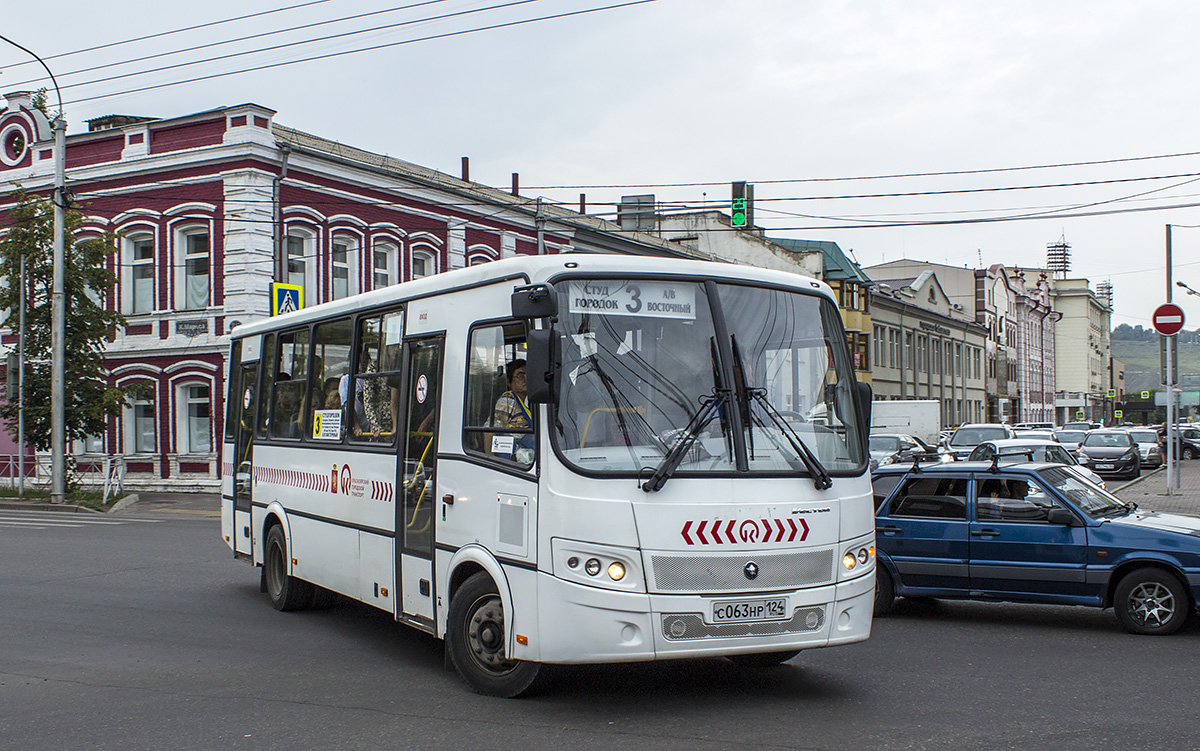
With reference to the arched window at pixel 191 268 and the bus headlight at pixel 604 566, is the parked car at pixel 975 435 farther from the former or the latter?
the bus headlight at pixel 604 566

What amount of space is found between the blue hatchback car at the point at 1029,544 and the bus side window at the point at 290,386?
5.34 metres

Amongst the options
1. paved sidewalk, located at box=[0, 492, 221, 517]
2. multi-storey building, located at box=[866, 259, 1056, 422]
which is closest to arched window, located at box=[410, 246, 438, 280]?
paved sidewalk, located at box=[0, 492, 221, 517]

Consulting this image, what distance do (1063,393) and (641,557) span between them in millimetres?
122736

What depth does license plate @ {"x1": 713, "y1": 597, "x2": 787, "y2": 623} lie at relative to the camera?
675cm

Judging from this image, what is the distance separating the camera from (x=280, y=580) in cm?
1117

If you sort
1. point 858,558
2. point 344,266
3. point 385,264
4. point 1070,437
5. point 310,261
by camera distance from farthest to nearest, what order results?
1. point 1070,437
2. point 385,264
3. point 344,266
4. point 310,261
5. point 858,558

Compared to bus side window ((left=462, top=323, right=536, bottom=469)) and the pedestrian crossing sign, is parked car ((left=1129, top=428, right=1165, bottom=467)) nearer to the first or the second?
the pedestrian crossing sign

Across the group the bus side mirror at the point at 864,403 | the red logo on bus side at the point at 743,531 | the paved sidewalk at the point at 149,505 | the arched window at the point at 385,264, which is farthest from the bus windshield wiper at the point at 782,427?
the arched window at the point at 385,264

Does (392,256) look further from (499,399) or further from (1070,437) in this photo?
(499,399)

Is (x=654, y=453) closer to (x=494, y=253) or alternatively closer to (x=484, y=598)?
(x=484, y=598)

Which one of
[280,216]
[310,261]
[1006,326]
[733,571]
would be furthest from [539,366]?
[1006,326]

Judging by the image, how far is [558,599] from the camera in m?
6.72

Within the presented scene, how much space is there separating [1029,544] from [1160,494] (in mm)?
20755

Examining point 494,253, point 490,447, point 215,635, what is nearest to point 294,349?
point 215,635
